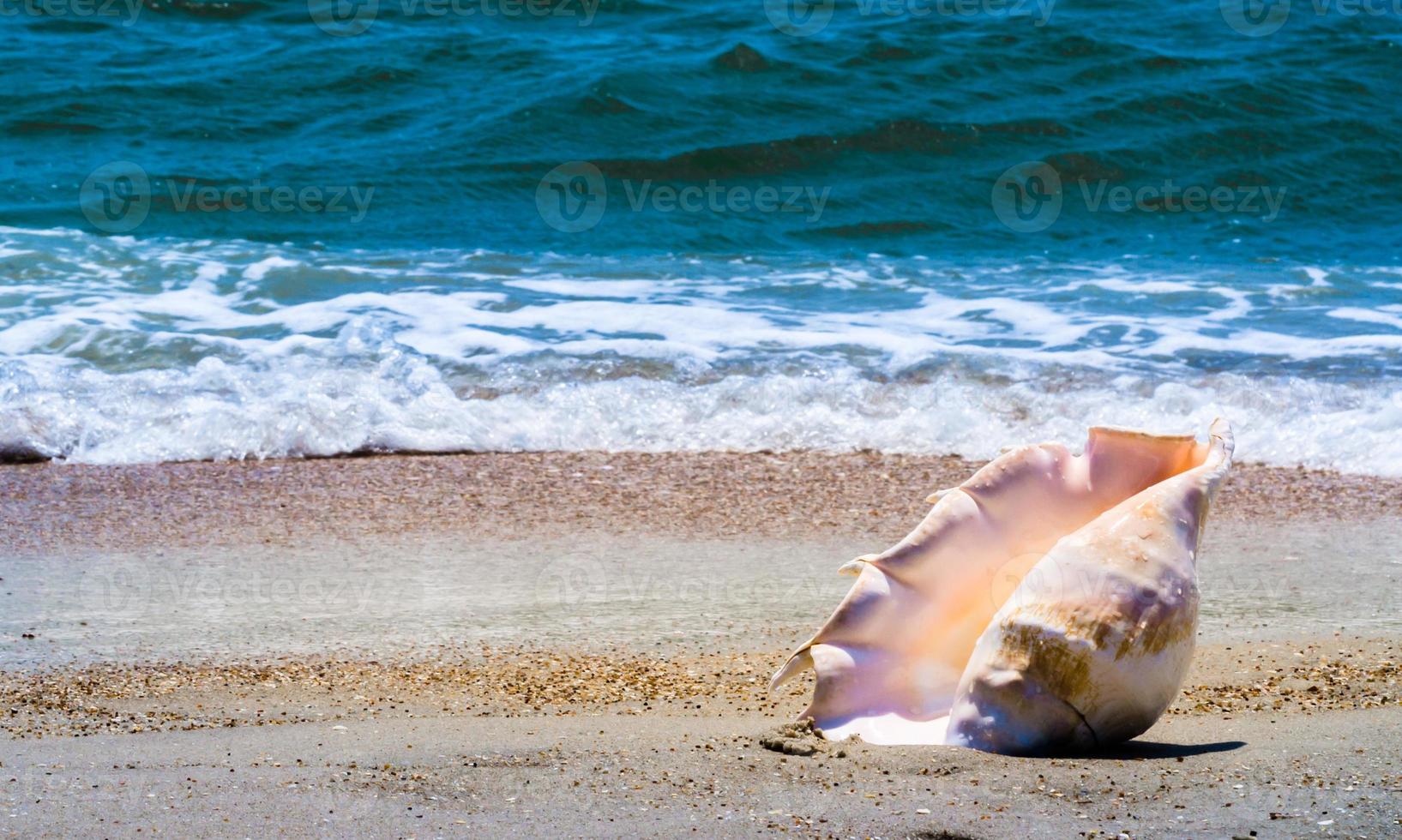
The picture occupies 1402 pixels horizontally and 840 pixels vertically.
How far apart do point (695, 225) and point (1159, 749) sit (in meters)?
8.07

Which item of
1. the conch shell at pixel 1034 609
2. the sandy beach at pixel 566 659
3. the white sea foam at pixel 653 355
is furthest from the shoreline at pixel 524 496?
the conch shell at pixel 1034 609

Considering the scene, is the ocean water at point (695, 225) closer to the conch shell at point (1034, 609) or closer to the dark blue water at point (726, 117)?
the dark blue water at point (726, 117)

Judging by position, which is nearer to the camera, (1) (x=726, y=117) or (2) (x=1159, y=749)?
(2) (x=1159, y=749)

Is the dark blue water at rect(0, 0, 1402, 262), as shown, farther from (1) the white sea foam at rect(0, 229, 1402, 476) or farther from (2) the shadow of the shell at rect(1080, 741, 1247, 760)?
(2) the shadow of the shell at rect(1080, 741, 1247, 760)

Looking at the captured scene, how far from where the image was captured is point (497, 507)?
16.4ft

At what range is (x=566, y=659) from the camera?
3.53 meters

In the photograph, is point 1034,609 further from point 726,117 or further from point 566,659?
point 726,117

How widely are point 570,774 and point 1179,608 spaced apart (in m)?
1.18

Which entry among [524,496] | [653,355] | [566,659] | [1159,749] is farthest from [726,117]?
[1159,749]

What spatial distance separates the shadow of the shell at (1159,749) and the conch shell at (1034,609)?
3cm

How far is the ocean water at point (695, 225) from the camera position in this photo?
6246mm

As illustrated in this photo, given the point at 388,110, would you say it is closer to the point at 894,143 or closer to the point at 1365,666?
the point at 894,143

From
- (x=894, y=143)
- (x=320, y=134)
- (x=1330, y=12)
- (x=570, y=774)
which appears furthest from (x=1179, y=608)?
(x=1330, y=12)

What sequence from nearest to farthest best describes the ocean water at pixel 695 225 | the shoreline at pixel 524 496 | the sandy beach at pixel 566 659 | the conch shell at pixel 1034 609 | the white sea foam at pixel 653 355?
the sandy beach at pixel 566 659 < the conch shell at pixel 1034 609 < the shoreline at pixel 524 496 < the white sea foam at pixel 653 355 < the ocean water at pixel 695 225
